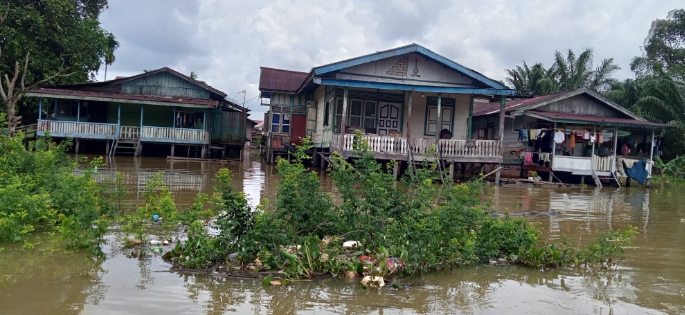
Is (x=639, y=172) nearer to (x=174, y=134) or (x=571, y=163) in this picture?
(x=571, y=163)

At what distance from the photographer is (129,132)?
21547 mm

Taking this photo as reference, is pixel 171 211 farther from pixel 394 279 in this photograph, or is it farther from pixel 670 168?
pixel 670 168

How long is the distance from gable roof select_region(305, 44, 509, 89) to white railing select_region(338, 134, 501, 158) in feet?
7.03

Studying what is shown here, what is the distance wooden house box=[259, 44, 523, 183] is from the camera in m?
16.6

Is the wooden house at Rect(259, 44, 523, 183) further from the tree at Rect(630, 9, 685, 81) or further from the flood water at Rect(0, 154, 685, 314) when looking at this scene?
the tree at Rect(630, 9, 685, 81)

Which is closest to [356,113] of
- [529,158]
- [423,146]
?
[423,146]

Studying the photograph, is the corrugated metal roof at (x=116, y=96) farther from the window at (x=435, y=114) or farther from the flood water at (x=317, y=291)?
the flood water at (x=317, y=291)

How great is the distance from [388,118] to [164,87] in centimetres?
1073

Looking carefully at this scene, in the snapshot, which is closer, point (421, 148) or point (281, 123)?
point (421, 148)

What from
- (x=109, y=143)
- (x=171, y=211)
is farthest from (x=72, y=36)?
(x=171, y=211)

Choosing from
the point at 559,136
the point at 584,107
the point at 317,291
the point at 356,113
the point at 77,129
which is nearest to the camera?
the point at 317,291

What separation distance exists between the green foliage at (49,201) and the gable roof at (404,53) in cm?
947

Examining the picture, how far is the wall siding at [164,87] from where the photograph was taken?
75.6ft

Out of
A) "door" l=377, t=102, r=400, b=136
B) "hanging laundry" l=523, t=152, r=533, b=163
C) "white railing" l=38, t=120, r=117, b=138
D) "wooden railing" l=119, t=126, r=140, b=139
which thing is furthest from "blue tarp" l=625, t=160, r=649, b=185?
"white railing" l=38, t=120, r=117, b=138
